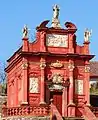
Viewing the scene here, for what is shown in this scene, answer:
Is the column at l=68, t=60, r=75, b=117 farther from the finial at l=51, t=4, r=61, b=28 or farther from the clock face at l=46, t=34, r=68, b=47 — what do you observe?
the finial at l=51, t=4, r=61, b=28

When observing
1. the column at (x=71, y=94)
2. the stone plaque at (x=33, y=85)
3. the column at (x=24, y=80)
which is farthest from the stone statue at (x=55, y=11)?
the stone plaque at (x=33, y=85)

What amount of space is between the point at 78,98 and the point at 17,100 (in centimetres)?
640

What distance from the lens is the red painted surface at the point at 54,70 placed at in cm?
4469

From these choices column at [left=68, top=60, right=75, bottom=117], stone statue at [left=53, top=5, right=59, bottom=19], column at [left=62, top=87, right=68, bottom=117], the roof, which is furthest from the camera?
the roof

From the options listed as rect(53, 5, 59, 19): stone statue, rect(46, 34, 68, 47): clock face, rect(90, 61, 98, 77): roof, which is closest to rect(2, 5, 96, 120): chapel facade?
rect(46, 34, 68, 47): clock face

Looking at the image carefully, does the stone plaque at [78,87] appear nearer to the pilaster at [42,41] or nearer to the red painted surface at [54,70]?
the red painted surface at [54,70]

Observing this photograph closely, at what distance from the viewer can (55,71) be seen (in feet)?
150

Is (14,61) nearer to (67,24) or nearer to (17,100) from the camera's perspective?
(17,100)

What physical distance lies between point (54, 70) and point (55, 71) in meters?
0.13

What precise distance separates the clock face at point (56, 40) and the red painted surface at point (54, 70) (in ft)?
0.95

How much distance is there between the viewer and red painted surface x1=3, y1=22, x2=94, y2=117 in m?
44.7

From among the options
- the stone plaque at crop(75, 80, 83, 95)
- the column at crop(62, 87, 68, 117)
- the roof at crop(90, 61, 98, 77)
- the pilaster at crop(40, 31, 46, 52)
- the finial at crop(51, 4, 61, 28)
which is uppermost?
the finial at crop(51, 4, 61, 28)

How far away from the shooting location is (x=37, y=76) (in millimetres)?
45094

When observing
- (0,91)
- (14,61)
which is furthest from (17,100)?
(0,91)
